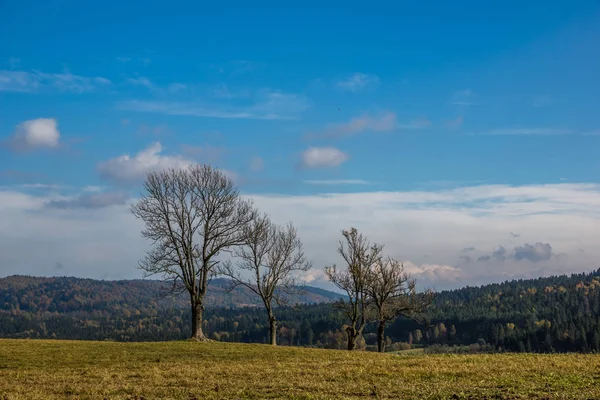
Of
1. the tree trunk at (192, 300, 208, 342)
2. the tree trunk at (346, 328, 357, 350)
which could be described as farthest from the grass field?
the tree trunk at (346, 328, 357, 350)

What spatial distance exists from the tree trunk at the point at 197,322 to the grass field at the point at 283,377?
54.6 feet

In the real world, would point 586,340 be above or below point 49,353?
below

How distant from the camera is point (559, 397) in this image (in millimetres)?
18750

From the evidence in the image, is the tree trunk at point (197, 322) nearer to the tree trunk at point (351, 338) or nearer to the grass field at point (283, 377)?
the tree trunk at point (351, 338)

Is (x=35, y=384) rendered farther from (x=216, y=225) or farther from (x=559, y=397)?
(x=216, y=225)

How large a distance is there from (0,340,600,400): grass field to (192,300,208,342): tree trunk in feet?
54.6

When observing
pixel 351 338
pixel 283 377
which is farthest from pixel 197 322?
pixel 283 377

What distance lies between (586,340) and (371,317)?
14695 centimetres

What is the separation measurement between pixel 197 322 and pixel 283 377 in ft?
112

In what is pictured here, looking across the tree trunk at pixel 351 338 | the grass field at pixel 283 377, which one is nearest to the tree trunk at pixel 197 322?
the tree trunk at pixel 351 338

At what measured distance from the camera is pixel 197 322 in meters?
58.6

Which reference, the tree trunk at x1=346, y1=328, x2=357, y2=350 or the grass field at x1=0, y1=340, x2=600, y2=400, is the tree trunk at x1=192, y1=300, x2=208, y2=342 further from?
the grass field at x1=0, y1=340, x2=600, y2=400

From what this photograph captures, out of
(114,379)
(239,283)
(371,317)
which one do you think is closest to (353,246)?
(371,317)

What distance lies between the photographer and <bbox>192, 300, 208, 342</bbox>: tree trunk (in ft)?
187
